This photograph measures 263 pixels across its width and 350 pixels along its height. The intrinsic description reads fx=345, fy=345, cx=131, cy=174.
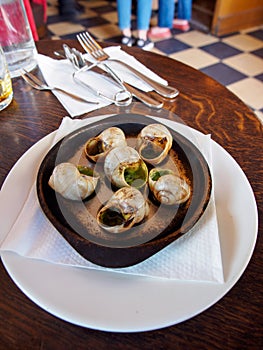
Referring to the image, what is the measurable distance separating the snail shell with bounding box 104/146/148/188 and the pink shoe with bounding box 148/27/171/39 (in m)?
1.60

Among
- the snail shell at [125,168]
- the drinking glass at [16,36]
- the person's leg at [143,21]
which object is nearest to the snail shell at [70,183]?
the snail shell at [125,168]

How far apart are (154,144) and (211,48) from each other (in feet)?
4.84

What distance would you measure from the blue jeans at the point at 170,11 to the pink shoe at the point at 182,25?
2cm

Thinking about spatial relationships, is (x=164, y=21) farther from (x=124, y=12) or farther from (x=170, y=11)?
(x=124, y=12)

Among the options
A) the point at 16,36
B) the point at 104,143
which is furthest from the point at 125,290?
the point at 16,36

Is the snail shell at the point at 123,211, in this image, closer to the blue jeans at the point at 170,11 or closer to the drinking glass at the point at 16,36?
the drinking glass at the point at 16,36

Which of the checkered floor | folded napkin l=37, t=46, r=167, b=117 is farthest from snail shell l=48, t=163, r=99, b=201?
the checkered floor

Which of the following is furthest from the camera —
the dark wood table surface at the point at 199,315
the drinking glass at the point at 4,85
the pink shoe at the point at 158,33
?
the pink shoe at the point at 158,33

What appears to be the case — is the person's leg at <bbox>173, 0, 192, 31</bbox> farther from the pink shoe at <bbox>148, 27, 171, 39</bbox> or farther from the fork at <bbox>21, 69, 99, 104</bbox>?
the fork at <bbox>21, 69, 99, 104</bbox>

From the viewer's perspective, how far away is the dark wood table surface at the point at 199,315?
0.32 meters

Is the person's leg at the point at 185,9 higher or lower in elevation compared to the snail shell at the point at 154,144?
lower

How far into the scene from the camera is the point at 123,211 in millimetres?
366

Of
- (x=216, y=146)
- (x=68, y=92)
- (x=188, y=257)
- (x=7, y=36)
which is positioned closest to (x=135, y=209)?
(x=188, y=257)

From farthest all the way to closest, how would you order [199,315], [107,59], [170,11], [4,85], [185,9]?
[185,9] → [170,11] → [107,59] → [4,85] → [199,315]
